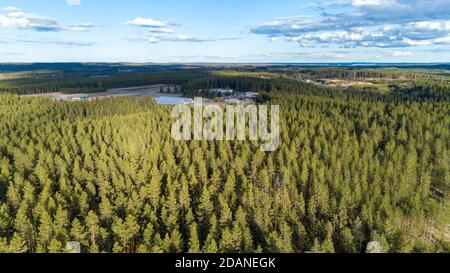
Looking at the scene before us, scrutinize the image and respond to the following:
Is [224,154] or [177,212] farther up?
[224,154]

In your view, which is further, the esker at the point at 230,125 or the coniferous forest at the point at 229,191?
the esker at the point at 230,125

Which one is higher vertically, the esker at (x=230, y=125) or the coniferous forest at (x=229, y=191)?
the esker at (x=230, y=125)

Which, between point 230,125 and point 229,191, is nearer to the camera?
point 229,191

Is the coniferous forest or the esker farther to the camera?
the esker

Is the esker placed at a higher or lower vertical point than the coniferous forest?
higher

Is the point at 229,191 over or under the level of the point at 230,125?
under
